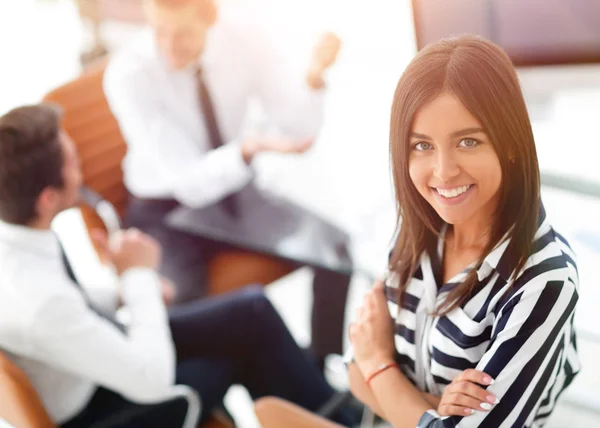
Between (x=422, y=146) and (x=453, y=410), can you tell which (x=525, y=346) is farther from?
(x=422, y=146)

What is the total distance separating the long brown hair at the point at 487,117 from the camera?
551 mm

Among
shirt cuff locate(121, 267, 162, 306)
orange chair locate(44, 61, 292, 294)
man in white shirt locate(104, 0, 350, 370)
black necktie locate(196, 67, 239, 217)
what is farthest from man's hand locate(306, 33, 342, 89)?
shirt cuff locate(121, 267, 162, 306)

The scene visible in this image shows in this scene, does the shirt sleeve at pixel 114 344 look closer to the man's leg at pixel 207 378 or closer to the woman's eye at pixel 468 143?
the man's leg at pixel 207 378

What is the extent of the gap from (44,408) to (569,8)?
97cm

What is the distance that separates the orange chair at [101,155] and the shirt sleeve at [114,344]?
30 cm

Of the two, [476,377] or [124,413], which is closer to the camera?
[476,377]

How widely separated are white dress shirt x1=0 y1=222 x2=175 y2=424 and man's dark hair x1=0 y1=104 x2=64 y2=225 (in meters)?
0.04

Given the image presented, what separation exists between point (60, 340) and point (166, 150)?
650 mm

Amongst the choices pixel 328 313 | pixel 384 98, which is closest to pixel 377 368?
pixel 384 98

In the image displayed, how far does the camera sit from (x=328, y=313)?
5.44ft

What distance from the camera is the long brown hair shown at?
551 millimetres

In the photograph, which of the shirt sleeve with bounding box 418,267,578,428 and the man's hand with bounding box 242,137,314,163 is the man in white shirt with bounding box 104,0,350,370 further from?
the shirt sleeve with bounding box 418,267,578,428

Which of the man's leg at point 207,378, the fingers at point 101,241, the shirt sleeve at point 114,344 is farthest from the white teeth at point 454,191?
the fingers at point 101,241

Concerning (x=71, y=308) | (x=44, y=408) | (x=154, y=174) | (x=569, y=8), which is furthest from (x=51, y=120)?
(x=569, y=8)
